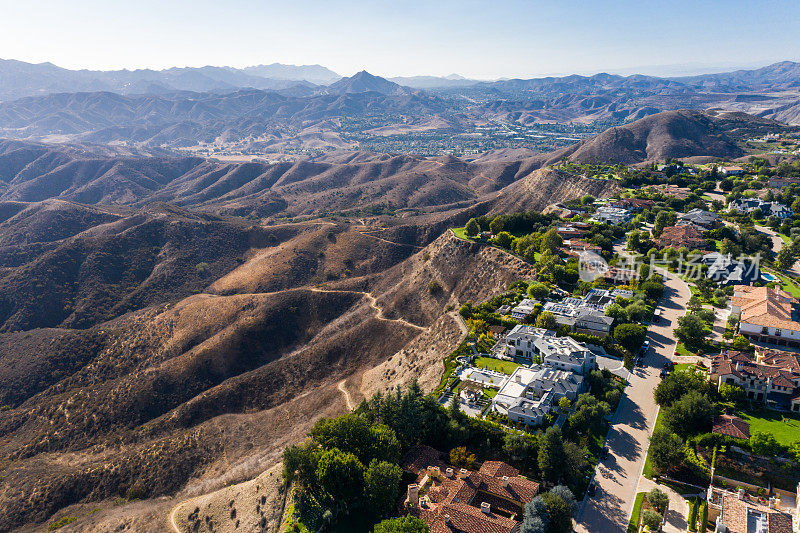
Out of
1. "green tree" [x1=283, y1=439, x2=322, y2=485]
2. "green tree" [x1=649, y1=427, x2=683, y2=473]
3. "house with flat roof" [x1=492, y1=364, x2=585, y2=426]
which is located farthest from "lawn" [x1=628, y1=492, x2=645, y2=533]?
"green tree" [x1=283, y1=439, x2=322, y2=485]

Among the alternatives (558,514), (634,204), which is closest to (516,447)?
(558,514)

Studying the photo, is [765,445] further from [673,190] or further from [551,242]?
[673,190]

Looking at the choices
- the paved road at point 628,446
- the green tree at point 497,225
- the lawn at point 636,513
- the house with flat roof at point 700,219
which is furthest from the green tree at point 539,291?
the house with flat roof at point 700,219

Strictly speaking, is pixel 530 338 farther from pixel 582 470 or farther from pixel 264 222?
pixel 264 222

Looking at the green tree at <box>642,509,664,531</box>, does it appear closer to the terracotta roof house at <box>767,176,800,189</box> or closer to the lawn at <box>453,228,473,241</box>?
the lawn at <box>453,228,473,241</box>

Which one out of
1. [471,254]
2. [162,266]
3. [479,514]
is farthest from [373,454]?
[162,266]

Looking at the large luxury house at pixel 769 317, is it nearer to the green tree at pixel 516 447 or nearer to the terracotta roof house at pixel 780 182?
the green tree at pixel 516 447

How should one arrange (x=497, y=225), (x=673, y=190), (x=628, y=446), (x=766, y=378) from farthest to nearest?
1. (x=673, y=190)
2. (x=497, y=225)
3. (x=766, y=378)
4. (x=628, y=446)
